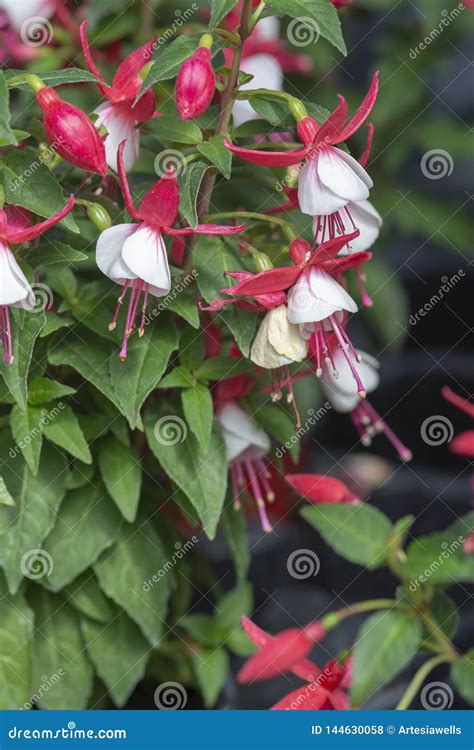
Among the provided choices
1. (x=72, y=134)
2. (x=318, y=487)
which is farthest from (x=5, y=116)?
(x=318, y=487)

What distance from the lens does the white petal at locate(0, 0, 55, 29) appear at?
904mm

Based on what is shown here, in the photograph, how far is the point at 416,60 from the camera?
1.27 metres

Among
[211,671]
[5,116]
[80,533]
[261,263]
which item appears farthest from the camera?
[211,671]

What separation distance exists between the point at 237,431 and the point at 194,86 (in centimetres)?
27

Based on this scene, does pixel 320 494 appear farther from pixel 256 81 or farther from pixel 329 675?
pixel 256 81

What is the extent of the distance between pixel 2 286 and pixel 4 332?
6cm

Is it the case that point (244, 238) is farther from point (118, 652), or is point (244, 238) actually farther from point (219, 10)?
point (118, 652)

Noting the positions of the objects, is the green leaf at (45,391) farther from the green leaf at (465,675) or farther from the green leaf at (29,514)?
the green leaf at (465,675)

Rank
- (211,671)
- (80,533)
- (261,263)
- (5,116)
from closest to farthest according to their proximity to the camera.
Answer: (5,116), (261,263), (80,533), (211,671)

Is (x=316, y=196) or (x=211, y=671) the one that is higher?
(x=316, y=196)

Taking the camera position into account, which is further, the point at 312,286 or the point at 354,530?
the point at 354,530

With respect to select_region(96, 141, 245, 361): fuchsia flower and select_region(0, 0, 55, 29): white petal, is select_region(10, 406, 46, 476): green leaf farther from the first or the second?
select_region(0, 0, 55, 29): white petal

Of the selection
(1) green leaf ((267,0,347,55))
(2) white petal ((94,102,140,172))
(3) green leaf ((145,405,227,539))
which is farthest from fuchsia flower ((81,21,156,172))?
(3) green leaf ((145,405,227,539))

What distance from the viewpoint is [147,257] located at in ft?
2.03
